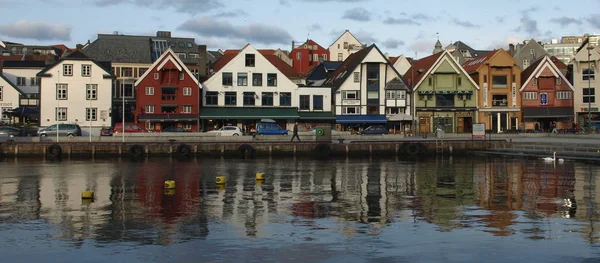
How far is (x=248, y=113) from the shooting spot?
3194 inches

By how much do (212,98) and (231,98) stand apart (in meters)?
2.38

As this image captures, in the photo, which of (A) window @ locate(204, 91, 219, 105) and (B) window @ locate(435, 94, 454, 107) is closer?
(A) window @ locate(204, 91, 219, 105)

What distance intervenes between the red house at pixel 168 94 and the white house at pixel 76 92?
159 inches

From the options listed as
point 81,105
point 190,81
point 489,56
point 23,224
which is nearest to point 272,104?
point 190,81

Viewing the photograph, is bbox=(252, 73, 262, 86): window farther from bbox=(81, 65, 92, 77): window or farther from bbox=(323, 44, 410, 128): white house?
bbox=(81, 65, 92, 77): window

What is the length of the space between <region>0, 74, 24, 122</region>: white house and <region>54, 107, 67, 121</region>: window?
1153 centimetres

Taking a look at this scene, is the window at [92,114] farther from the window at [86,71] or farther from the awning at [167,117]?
the awning at [167,117]

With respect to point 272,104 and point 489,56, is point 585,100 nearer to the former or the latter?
point 489,56

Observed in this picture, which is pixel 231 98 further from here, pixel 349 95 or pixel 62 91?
pixel 62 91

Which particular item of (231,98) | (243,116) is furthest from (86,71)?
(243,116)

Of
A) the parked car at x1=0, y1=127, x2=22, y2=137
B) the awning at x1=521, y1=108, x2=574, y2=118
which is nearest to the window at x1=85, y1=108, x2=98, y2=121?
the parked car at x1=0, y1=127, x2=22, y2=137

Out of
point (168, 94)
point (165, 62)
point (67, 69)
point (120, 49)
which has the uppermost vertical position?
point (120, 49)

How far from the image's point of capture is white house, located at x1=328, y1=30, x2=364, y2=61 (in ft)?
443

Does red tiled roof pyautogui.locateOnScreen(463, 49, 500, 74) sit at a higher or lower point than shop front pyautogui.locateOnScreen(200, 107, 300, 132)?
higher
